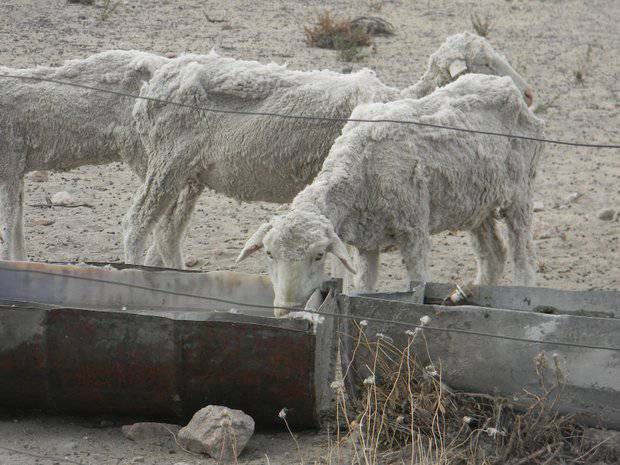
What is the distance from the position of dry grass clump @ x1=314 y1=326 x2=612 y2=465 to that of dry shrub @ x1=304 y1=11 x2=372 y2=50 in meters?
10.3

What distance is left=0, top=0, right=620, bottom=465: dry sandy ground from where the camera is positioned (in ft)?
30.6

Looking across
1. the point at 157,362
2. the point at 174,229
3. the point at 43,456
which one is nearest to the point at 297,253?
the point at 157,362

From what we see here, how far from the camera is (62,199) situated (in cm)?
1068

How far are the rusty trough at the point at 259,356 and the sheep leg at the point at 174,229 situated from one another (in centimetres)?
268

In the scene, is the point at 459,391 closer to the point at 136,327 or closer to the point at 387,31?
the point at 136,327

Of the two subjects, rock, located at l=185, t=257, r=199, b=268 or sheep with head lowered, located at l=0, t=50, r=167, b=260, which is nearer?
sheep with head lowered, located at l=0, t=50, r=167, b=260

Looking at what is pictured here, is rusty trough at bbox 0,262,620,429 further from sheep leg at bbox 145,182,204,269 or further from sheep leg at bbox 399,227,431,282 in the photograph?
sheep leg at bbox 145,182,204,269

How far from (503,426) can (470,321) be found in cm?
61

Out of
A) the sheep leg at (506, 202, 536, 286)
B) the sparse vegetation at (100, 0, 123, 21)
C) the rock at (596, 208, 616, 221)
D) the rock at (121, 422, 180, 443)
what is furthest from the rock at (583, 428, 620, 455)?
the sparse vegetation at (100, 0, 123, 21)

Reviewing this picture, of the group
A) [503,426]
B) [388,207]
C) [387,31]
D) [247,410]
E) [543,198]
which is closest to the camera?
[503,426]

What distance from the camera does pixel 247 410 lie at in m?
5.70

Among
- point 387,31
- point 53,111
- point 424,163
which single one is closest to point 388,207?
point 424,163

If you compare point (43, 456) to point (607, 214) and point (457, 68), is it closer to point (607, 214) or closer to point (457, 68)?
point (457, 68)

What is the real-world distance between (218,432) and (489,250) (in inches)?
138
